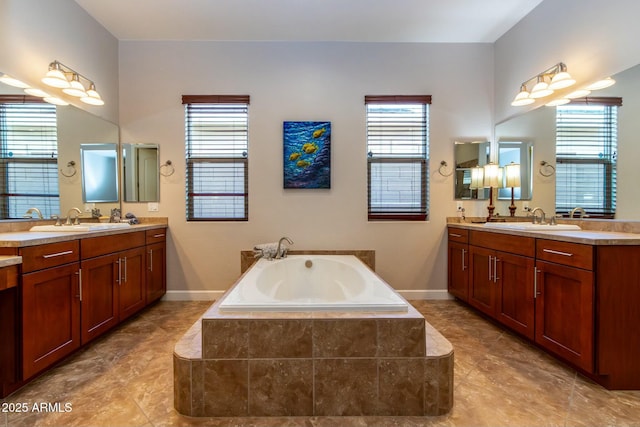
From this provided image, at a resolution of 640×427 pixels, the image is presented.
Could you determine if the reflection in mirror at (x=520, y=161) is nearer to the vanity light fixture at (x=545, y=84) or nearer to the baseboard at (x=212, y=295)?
the vanity light fixture at (x=545, y=84)

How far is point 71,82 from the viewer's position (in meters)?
2.56

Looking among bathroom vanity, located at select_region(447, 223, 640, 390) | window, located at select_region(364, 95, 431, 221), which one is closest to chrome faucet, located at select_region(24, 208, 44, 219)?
window, located at select_region(364, 95, 431, 221)

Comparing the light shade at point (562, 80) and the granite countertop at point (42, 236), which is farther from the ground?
the light shade at point (562, 80)

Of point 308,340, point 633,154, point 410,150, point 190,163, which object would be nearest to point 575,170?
point 633,154

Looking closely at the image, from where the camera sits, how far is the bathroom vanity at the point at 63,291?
1.60 metres

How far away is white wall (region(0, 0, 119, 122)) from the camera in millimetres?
2209

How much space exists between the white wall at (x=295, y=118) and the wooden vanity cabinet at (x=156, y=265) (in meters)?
0.10

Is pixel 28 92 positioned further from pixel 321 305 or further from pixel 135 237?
pixel 321 305

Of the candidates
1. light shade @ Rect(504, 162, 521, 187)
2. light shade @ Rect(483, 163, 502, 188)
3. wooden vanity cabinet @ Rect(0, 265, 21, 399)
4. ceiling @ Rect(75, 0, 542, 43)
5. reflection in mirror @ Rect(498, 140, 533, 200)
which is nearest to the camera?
→ wooden vanity cabinet @ Rect(0, 265, 21, 399)

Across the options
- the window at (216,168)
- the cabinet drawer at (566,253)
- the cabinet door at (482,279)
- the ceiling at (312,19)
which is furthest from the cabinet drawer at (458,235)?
the window at (216,168)

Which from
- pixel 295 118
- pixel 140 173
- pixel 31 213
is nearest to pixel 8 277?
pixel 31 213

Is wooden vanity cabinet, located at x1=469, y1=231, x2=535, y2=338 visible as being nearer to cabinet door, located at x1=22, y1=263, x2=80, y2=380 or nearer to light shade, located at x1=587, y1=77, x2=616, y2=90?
light shade, located at x1=587, y1=77, x2=616, y2=90

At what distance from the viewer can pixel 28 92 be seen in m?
2.26

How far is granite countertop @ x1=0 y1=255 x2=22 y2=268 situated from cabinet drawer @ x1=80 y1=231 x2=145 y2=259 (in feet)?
1.52
